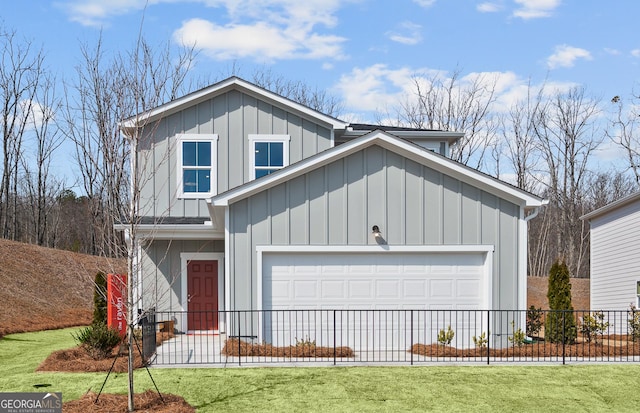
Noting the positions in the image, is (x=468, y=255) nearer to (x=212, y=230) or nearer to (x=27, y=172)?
(x=212, y=230)

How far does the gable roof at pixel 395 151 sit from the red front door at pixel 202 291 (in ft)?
16.2

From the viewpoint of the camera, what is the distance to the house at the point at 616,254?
23219mm

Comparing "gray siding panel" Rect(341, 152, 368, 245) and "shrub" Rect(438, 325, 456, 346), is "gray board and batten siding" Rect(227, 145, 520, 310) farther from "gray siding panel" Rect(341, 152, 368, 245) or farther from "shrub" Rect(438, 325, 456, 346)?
"shrub" Rect(438, 325, 456, 346)

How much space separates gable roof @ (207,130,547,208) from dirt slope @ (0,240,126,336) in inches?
384

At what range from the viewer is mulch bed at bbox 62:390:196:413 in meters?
9.44

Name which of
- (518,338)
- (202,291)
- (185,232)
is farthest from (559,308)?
(185,232)

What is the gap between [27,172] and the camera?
42.1 meters

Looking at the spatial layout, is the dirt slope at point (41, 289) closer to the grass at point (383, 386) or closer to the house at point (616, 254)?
the grass at point (383, 386)

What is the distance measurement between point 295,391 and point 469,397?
2849 millimetres

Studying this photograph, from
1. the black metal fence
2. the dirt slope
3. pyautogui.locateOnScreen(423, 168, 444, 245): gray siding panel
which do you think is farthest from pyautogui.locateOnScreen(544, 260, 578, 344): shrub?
the dirt slope

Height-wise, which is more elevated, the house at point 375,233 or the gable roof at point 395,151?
the gable roof at point 395,151

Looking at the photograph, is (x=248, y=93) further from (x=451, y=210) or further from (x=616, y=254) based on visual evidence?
(x=616, y=254)

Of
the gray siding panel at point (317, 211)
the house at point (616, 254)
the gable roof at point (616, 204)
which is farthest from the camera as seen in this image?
the house at point (616, 254)

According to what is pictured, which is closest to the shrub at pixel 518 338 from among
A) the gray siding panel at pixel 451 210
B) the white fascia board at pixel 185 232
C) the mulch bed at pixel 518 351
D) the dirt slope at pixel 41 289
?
the mulch bed at pixel 518 351
